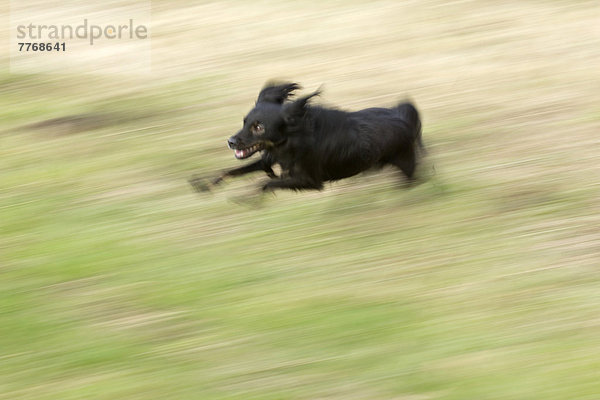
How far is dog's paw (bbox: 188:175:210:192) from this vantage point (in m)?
6.65

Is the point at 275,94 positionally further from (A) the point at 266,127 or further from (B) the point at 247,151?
(B) the point at 247,151

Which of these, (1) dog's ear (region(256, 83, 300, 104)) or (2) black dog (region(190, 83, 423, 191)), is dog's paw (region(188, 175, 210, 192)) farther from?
(1) dog's ear (region(256, 83, 300, 104))

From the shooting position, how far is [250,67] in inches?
414

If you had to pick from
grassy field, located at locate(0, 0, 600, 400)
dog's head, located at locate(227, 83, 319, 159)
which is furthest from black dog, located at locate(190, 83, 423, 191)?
grassy field, located at locate(0, 0, 600, 400)

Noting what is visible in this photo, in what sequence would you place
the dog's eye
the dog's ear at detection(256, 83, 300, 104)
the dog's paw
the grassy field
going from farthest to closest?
the dog's paw, the dog's ear at detection(256, 83, 300, 104), the dog's eye, the grassy field

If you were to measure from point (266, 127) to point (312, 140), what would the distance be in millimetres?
370

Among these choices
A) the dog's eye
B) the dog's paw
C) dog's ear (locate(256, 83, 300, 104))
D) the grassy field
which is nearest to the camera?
the grassy field

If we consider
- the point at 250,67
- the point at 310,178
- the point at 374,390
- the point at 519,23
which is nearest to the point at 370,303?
the point at 374,390

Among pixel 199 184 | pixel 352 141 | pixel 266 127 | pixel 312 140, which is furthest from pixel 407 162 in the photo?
pixel 199 184

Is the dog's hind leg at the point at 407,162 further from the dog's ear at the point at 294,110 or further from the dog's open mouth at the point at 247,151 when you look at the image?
the dog's open mouth at the point at 247,151

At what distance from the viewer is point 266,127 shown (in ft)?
19.9

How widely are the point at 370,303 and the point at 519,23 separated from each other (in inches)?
279

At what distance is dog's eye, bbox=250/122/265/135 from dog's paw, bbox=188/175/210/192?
2.51ft

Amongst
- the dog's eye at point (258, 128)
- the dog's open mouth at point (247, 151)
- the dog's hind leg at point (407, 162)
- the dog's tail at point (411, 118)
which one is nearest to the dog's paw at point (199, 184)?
the dog's open mouth at point (247, 151)
